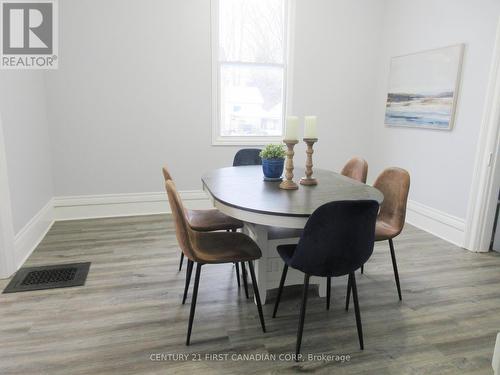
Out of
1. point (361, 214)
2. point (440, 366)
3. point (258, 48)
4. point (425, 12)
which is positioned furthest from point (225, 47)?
point (440, 366)

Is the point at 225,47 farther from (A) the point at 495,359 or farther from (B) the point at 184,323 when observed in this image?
(A) the point at 495,359

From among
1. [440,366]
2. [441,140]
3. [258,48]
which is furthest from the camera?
[258,48]

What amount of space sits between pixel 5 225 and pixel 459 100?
4.06m

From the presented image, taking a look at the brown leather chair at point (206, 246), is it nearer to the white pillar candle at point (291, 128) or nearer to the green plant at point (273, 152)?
the green plant at point (273, 152)

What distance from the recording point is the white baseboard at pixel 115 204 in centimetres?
404

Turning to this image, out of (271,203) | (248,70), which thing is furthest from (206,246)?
(248,70)

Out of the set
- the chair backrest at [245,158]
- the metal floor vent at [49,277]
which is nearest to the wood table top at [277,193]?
the chair backrest at [245,158]

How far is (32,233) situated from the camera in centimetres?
323

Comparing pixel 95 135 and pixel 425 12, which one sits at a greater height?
pixel 425 12

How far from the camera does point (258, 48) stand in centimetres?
430

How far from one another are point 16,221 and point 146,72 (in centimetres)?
204

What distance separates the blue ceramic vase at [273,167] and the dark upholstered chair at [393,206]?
2.48 feet

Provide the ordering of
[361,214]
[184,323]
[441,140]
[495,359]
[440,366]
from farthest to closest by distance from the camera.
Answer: [441,140] < [184,323] < [440,366] < [361,214] < [495,359]

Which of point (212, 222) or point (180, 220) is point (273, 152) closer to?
point (212, 222)
